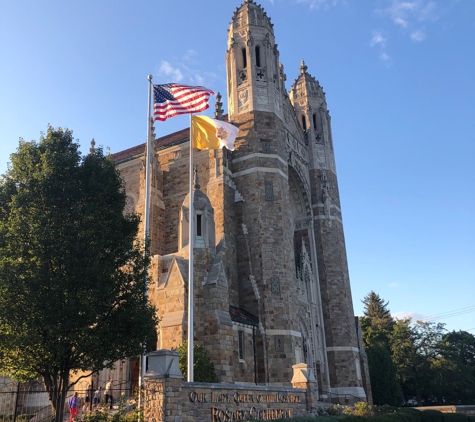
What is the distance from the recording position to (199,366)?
19.5 metres

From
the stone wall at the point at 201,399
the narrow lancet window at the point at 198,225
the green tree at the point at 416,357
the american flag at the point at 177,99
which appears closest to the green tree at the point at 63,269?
the stone wall at the point at 201,399

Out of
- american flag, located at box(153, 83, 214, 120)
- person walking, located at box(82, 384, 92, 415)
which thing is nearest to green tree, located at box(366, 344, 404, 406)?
person walking, located at box(82, 384, 92, 415)

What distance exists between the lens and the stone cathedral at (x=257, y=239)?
22.2 meters

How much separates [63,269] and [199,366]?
7323mm

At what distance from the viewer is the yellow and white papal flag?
20.8 m

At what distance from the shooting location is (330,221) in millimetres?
36656

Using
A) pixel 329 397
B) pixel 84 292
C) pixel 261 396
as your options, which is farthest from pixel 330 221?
pixel 84 292

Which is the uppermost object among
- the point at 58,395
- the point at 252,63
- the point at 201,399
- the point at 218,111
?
the point at 252,63

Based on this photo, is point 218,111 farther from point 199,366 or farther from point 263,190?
point 199,366

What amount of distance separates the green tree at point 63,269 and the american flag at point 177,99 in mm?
4592

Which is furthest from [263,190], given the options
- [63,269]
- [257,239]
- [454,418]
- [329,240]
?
[454,418]

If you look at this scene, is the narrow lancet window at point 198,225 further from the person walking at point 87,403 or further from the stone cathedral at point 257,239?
the person walking at point 87,403

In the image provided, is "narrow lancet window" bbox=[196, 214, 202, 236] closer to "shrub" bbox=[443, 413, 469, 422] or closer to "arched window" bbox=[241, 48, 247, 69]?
"arched window" bbox=[241, 48, 247, 69]

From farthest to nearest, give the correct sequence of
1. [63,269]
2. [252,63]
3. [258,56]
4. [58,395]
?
1. [258,56]
2. [252,63]
3. [63,269]
4. [58,395]
